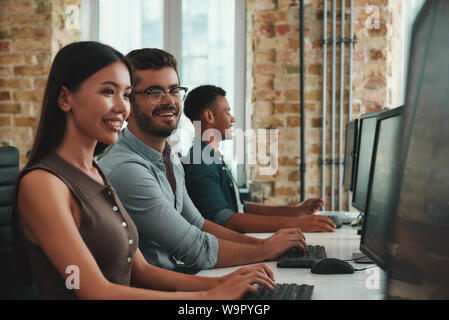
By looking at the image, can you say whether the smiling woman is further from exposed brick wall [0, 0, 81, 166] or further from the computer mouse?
exposed brick wall [0, 0, 81, 166]

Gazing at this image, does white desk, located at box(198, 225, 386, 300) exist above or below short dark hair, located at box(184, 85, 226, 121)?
below

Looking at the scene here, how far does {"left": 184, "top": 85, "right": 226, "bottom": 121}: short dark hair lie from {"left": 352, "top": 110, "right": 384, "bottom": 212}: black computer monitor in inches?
37.6

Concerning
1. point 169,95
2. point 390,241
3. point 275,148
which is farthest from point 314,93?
point 390,241

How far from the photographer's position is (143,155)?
1622 millimetres

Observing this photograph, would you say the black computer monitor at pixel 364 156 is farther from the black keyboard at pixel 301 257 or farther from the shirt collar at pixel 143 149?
the shirt collar at pixel 143 149

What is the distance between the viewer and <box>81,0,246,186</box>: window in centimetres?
380

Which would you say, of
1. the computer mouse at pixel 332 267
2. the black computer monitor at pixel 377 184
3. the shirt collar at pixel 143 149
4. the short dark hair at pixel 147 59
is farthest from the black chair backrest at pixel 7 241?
the black computer monitor at pixel 377 184

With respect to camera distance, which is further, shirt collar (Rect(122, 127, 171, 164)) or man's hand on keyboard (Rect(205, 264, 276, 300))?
shirt collar (Rect(122, 127, 171, 164))

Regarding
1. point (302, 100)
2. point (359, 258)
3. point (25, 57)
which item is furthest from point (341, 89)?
point (25, 57)

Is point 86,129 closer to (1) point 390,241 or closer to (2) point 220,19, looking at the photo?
(1) point 390,241

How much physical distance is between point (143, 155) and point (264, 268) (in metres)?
0.61

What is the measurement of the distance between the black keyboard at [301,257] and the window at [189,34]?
6.54 feet

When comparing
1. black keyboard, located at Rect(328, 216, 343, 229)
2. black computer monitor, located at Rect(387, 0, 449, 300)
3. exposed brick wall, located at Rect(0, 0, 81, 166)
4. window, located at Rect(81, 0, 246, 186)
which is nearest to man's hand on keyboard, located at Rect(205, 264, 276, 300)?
black computer monitor, located at Rect(387, 0, 449, 300)

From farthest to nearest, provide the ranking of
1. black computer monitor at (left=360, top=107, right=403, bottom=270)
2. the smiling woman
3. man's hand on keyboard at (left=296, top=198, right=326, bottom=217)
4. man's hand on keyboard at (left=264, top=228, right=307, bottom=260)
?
1. man's hand on keyboard at (left=296, top=198, right=326, bottom=217)
2. man's hand on keyboard at (left=264, top=228, right=307, bottom=260)
3. black computer monitor at (left=360, top=107, right=403, bottom=270)
4. the smiling woman
